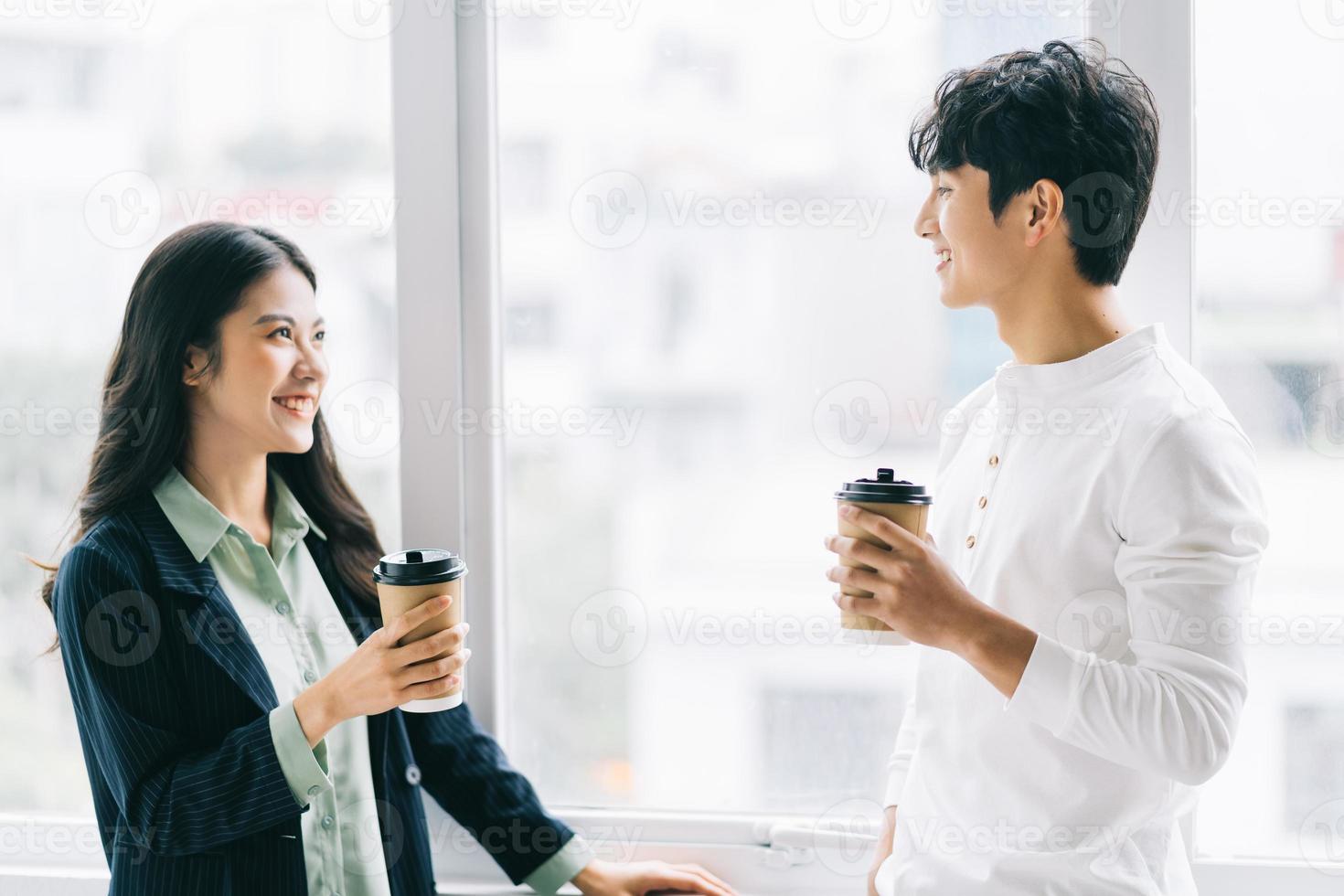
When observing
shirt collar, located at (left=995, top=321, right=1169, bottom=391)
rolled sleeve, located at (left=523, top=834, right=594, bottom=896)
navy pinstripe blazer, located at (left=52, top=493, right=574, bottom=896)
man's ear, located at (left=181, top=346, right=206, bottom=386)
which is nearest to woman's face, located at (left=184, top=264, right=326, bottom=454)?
man's ear, located at (left=181, top=346, right=206, bottom=386)

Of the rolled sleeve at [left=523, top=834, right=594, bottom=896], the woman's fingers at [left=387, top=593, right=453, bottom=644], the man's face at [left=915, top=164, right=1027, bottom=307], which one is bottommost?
the rolled sleeve at [left=523, top=834, right=594, bottom=896]

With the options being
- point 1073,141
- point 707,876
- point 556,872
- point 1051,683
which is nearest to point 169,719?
point 556,872

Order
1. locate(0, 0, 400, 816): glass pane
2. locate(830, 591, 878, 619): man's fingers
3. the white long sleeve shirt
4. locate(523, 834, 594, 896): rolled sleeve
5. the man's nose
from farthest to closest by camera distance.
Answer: locate(0, 0, 400, 816): glass pane
locate(523, 834, 594, 896): rolled sleeve
the man's nose
locate(830, 591, 878, 619): man's fingers
the white long sleeve shirt

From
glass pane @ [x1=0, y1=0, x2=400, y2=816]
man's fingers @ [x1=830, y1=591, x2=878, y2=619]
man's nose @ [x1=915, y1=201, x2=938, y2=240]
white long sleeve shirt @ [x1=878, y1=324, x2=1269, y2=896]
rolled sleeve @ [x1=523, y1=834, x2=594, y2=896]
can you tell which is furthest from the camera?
glass pane @ [x1=0, y1=0, x2=400, y2=816]

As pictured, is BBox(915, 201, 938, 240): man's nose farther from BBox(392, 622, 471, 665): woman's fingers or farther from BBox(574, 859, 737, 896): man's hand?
BBox(574, 859, 737, 896): man's hand

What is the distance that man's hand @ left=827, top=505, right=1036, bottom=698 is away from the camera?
3.11ft

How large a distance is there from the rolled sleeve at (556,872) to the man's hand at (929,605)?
0.62 meters

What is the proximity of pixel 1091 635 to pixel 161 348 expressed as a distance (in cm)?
113

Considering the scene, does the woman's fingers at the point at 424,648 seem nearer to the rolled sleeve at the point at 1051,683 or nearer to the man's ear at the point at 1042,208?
the rolled sleeve at the point at 1051,683

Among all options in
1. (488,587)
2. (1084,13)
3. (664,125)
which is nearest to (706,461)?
(488,587)

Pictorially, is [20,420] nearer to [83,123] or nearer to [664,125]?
[83,123]

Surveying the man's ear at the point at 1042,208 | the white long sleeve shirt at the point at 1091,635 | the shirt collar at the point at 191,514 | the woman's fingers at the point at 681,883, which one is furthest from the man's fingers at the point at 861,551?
the shirt collar at the point at 191,514

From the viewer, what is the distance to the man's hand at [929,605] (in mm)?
948

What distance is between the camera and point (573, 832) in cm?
137
